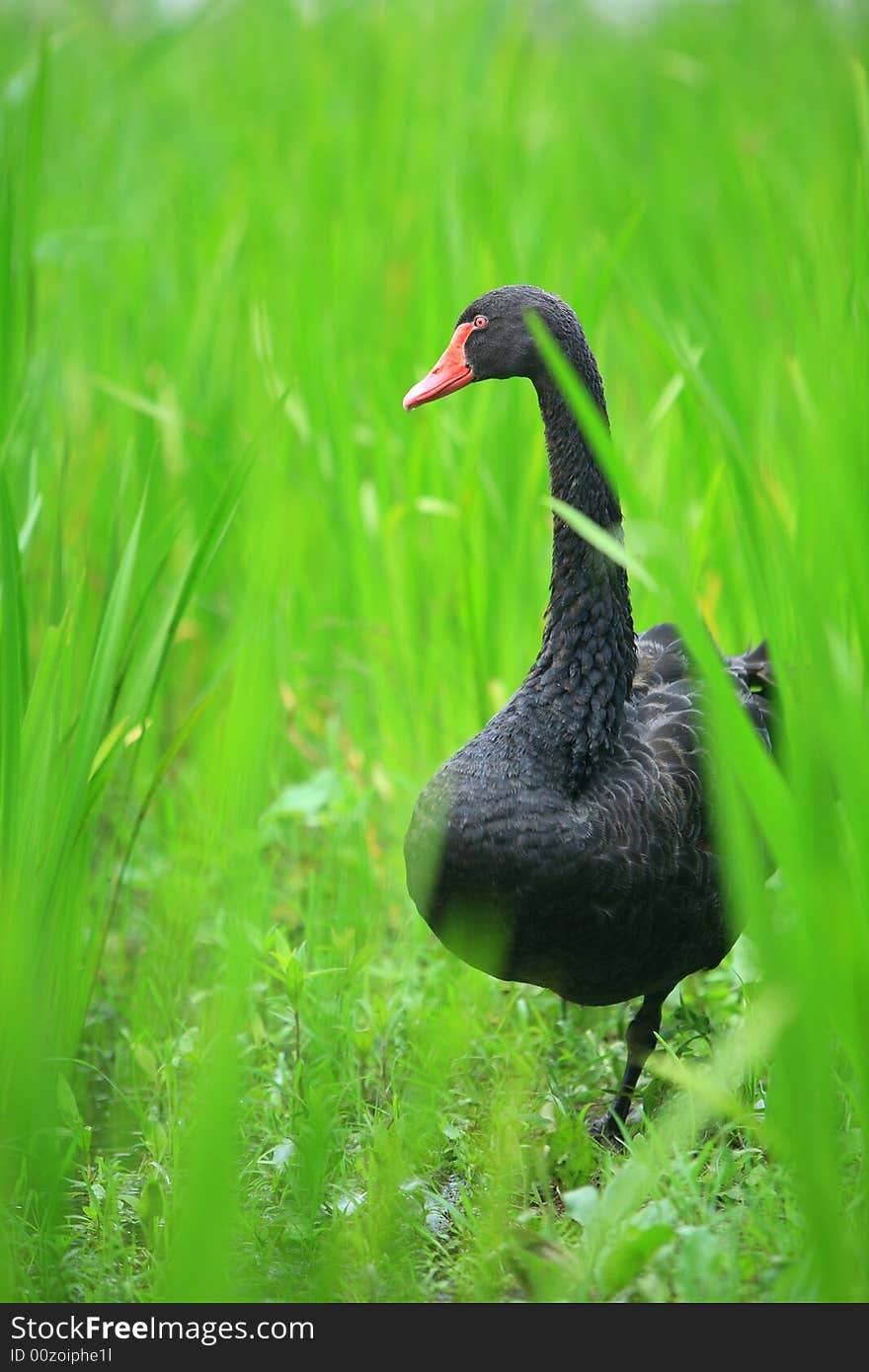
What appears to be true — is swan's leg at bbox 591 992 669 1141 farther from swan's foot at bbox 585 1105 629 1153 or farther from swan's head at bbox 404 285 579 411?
swan's head at bbox 404 285 579 411

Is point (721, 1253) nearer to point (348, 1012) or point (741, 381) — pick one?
point (348, 1012)

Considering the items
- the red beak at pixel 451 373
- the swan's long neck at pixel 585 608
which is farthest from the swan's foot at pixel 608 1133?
the red beak at pixel 451 373

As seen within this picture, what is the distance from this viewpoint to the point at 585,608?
9.39 ft

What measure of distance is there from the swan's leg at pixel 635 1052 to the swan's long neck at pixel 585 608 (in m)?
0.55

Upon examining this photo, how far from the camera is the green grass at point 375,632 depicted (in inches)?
75.7

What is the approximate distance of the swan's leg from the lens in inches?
115

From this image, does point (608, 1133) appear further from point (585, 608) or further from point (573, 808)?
point (585, 608)

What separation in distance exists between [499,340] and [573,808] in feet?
3.18

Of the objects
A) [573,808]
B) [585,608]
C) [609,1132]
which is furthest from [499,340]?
[609,1132]

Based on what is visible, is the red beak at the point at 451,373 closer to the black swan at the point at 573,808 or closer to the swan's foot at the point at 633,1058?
the black swan at the point at 573,808

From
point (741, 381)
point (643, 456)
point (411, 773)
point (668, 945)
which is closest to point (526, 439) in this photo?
point (643, 456)

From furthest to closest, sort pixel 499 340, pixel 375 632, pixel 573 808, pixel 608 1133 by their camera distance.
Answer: pixel 375 632 < pixel 608 1133 < pixel 499 340 < pixel 573 808

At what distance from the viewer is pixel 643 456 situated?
4457 millimetres

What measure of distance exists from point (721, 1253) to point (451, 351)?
1.79 meters
